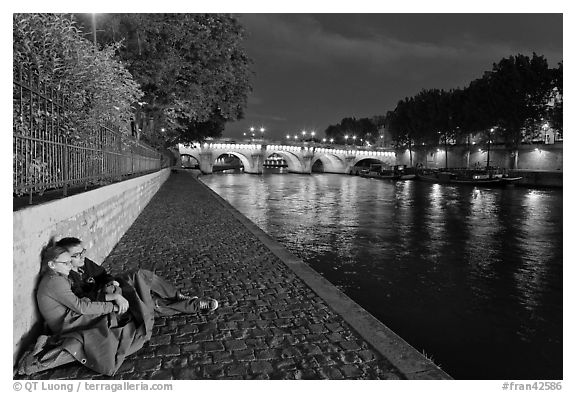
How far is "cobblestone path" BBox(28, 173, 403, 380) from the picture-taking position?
11.8ft

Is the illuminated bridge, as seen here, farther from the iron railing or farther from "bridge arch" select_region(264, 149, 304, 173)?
the iron railing

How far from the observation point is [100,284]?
4.34 meters

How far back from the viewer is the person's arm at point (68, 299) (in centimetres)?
369

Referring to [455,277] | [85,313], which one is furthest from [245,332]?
[455,277]

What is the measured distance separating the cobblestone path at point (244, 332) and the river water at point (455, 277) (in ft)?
7.01

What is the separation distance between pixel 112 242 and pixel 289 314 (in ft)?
15.1

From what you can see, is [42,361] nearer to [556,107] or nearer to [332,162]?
[556,107]

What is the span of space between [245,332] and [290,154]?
261 ft

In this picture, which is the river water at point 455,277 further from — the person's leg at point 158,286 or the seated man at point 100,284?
the person's leg at point 158,286

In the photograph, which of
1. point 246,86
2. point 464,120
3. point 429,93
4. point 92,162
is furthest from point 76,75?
point 429,93

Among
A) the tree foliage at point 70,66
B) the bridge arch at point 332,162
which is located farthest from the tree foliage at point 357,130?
the tree foliage at point 70,66

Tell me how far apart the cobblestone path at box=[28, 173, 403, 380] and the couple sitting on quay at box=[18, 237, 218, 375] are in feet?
0.43

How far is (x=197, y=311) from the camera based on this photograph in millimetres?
4898

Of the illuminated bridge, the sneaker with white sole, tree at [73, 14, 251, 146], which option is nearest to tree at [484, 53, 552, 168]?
the illuminated bridge
